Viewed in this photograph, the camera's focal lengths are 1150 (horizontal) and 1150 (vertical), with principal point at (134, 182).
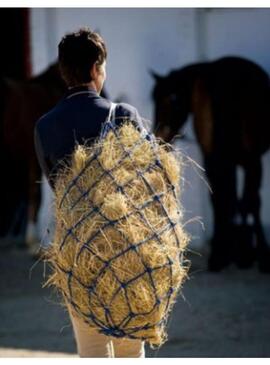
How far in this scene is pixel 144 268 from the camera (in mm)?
3396

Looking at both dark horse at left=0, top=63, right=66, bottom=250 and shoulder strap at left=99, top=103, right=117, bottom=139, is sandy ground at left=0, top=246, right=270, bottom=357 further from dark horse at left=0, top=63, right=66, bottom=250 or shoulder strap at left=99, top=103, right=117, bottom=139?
shoulder strap at left=99, top=103, right=117, bottom=139

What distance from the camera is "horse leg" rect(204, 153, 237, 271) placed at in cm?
792

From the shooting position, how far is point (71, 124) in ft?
11.9

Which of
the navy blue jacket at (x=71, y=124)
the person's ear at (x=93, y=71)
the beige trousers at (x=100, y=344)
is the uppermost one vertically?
the person's ear at (x=93, y=71)

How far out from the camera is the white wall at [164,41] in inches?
331

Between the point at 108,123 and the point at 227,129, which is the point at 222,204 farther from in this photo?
the point at 108,123

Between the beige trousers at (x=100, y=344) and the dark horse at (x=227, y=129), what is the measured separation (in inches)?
172

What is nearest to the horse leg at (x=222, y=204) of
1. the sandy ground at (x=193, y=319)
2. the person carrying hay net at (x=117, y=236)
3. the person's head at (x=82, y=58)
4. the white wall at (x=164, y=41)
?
the sandy ground at (x=193, y=319)

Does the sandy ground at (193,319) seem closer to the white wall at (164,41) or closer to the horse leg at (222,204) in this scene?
the horse leg at (222,204)

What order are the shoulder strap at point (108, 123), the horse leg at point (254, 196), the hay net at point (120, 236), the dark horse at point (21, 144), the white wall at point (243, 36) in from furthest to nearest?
the dark horse at point (21, 144)
the white wall at point (243, 36)
the horse leg at point (254, 196)
the shoulder strap at point (108, 123)
the hay net at point (120, 236)

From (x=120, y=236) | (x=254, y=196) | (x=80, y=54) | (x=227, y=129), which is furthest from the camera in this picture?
(x=254, y=196)

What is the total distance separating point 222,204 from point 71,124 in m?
4.43

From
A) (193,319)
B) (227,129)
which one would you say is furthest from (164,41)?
(193,319)

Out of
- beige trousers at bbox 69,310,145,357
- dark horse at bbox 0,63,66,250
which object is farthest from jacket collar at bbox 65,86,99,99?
dark horse at bbox 0,63,66,250
